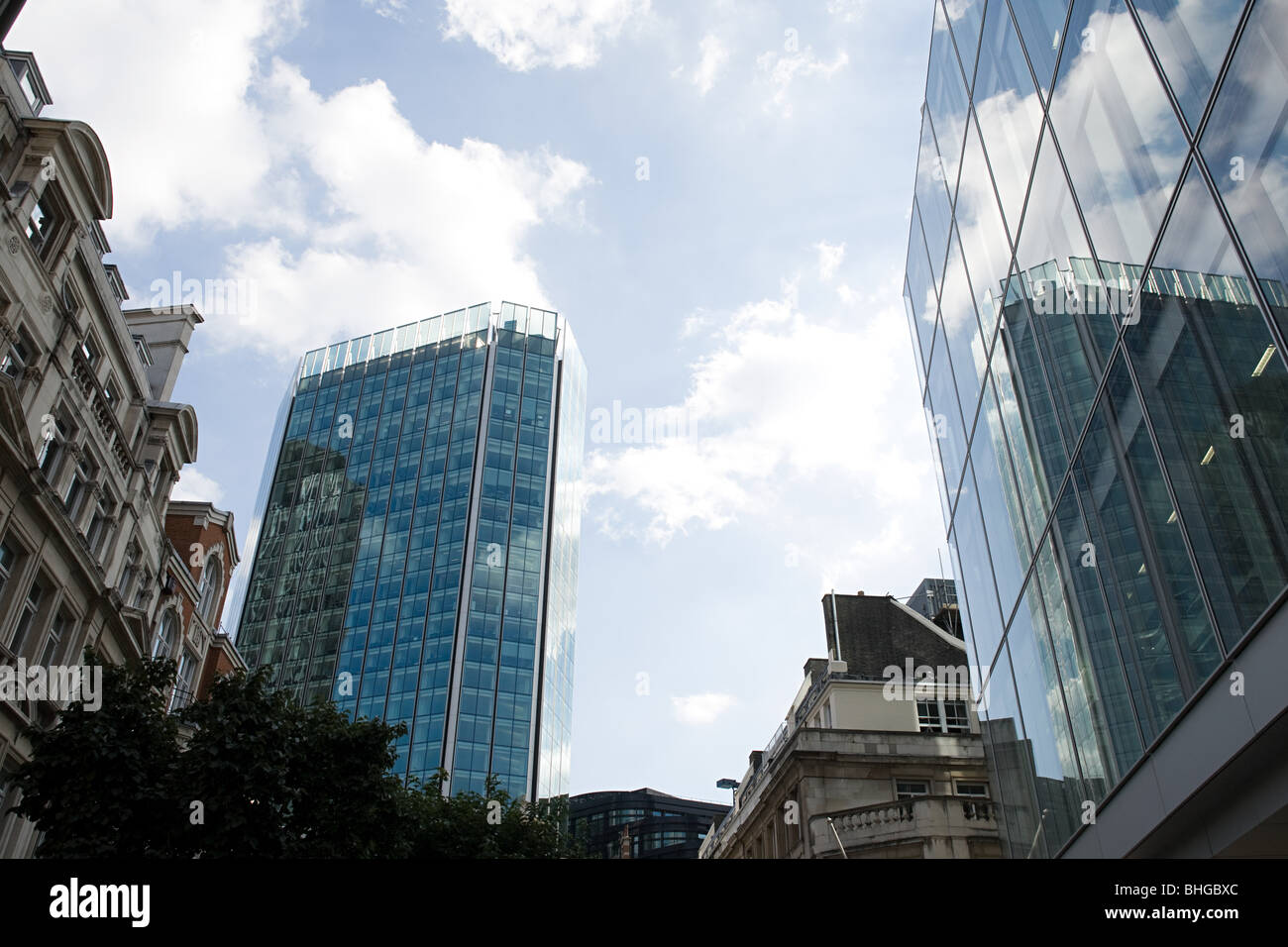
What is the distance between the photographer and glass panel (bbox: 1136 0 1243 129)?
10406mm

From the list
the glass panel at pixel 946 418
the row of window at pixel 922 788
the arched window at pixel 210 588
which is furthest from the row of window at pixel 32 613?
the row of window at pixel 922 788

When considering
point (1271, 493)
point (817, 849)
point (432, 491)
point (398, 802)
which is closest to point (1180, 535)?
point (1271, 493)

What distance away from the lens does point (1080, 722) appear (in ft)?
53.8

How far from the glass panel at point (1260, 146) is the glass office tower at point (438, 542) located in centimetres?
8654

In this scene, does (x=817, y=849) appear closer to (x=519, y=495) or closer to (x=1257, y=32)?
(x=1257, y=32)

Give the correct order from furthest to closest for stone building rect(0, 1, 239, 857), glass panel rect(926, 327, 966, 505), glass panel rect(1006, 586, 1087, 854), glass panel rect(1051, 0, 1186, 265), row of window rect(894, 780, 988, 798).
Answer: row of window rect(894, 780, 988, 798)
glass panel rect(926, 327, 966, 505)
stone building rect(0, 1, 239, 857)
glass panel rect(1006, 586, 1087, 854)
glass panel rect(1051, 0, 1186, 265)

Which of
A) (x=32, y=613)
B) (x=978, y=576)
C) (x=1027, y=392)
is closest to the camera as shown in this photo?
(x=1027, y=392)

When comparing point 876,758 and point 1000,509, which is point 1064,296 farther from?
point 876,758

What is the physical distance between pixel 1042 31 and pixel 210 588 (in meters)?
34.4

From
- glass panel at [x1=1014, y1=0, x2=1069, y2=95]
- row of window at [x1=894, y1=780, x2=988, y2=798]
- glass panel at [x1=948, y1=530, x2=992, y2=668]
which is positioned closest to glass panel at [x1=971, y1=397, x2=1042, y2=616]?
glass panel at [x1=948, y1=530, x2=992, y2=668]

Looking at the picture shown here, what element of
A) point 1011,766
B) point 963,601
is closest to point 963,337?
point 963,601

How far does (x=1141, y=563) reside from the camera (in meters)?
13.8

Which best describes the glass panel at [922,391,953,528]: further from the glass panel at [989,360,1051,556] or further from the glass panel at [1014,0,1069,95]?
the glass panel at [1014,0,1069,95]

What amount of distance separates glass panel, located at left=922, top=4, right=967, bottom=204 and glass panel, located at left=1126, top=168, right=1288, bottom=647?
11.1 meters
